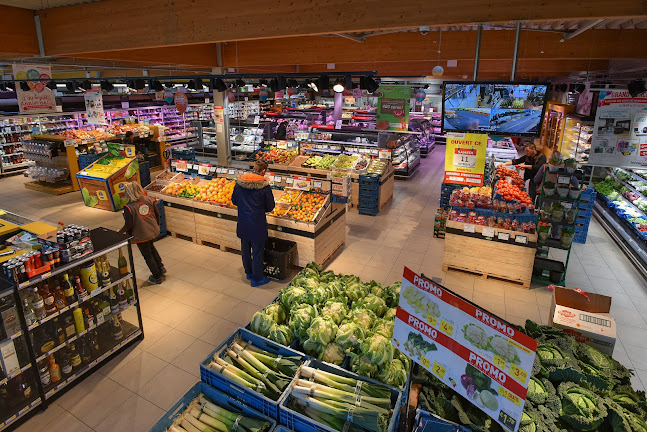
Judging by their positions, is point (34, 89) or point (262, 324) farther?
point (34, 89)

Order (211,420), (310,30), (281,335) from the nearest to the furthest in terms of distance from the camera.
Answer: (211,420) < (281,335) < (310,30)

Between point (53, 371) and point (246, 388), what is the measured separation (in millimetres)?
2575

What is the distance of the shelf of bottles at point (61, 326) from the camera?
3578mm

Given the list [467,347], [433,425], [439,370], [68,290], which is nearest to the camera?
[467,347]

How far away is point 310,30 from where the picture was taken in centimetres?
437

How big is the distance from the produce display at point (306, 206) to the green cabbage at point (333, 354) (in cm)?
368

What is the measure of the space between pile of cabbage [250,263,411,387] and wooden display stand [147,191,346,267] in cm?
257

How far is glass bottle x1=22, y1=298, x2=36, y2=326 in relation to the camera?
11.9ft

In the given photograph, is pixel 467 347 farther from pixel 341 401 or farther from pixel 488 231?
pixel 488 231

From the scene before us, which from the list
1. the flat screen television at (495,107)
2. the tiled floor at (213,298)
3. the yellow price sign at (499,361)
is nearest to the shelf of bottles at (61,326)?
the tiled floor at (213,298)

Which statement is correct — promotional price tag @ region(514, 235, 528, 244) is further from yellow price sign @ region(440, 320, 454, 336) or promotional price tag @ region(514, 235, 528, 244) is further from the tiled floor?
yellow price sign @ region(440, 320, 454, 336)

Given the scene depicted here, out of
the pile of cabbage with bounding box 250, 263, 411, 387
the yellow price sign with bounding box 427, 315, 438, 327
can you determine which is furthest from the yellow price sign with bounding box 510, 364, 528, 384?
the pile of cabbage with bounding box 250, 263, 411, 387

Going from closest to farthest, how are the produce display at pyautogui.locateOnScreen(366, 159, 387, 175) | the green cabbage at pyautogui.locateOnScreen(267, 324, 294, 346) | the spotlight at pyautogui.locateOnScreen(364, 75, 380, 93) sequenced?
1. the green cabbage at pyautogui.locateOnScreen(267, 324, 294, 346)
2. the spotlight at pyautogui.locateOnScreen(364, 75, 380, 93)
3. the produce display at pyautogui.locateOnScreen(366, 159, 387, 175)

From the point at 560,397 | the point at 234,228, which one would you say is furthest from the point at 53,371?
the point at 560,397
